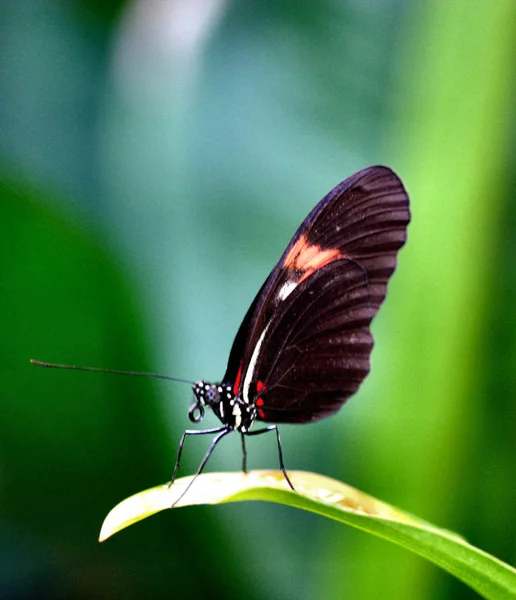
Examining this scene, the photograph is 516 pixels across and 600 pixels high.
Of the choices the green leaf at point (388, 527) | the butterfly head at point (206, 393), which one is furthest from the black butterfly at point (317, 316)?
the green leaf at point (388, 527)

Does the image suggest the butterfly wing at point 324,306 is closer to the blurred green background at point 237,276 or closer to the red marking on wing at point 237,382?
the red marking on wing at point 237,382

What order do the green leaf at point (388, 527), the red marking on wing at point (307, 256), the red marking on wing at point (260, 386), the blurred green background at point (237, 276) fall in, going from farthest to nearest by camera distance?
the blurred green background at point (237, 276) < the red marking on wing at point (260, 386) < the red marking on wing at point (307, 256) < the green leaf at point (388, 527)

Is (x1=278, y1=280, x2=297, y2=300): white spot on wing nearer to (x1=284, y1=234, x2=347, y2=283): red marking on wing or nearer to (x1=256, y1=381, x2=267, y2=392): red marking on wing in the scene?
(x1=284, y1=234, x2=347, y2=283): red marking on wing

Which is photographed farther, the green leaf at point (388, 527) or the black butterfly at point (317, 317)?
the black butterfly at point (317, 317)

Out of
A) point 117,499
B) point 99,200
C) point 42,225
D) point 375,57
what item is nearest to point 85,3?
point 99,200

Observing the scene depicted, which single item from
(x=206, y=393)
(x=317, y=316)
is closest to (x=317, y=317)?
(x=317, y=316)

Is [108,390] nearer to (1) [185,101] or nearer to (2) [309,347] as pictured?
(2) [309,347]

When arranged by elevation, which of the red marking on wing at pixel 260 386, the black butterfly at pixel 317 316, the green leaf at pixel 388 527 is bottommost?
the green leaf at pixel 388 527
